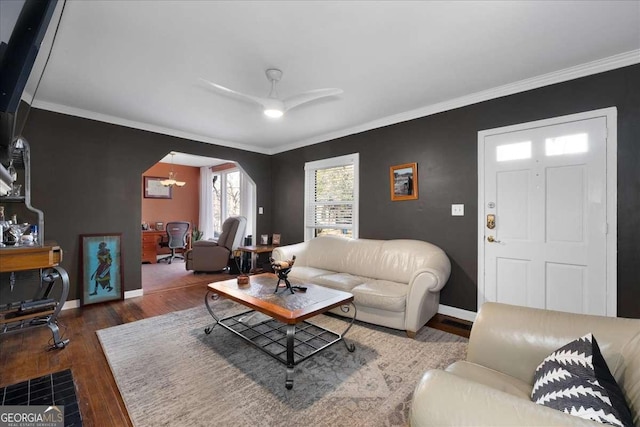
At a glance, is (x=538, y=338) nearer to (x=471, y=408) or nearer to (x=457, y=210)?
(x=471, y=408)

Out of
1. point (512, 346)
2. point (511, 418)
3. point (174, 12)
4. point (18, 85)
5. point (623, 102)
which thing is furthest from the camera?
point (623, 102)

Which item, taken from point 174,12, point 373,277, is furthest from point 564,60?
point 174,12

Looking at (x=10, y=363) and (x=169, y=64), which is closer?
(x=10, y=363)

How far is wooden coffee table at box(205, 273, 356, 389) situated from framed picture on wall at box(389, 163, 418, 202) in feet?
5.36

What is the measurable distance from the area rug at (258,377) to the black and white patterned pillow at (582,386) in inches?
35.8

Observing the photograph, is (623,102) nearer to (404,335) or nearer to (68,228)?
(404,335)

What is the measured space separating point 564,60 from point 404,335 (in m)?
2.85

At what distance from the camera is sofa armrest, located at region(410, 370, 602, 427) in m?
0.74

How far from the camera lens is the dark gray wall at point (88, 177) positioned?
341 centimetres

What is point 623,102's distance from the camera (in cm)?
238

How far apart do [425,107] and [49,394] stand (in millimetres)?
4326

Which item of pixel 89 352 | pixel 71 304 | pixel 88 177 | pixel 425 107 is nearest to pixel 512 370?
pixel 425 107

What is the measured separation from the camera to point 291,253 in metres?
4.27

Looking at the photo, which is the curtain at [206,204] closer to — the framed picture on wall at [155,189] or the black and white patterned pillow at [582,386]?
the framed picture on wall at [155,189]
